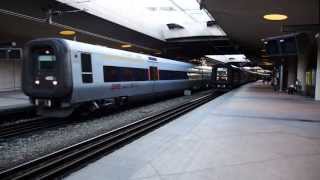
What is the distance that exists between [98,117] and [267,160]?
10485 millimetres

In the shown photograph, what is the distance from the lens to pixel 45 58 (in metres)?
14.6

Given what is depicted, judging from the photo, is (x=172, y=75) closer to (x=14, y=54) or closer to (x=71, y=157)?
(x=14, y=54)

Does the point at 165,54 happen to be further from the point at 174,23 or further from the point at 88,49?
the point at 88,49

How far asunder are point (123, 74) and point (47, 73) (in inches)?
175

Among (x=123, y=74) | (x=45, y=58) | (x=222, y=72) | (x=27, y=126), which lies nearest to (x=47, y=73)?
(x=45, y=58)

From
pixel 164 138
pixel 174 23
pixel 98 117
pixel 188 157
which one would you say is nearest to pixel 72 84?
pixel 98 117

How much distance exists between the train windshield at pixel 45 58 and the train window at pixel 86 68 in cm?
108

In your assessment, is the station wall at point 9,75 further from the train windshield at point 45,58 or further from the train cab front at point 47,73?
the train windshield at point 45,58

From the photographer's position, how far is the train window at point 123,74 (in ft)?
54.3

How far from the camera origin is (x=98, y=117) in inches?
658

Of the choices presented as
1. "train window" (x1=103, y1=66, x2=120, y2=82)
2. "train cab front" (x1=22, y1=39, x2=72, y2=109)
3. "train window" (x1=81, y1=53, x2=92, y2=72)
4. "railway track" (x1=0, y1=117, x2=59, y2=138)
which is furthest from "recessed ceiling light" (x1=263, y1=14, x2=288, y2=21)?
"railway track" (x1=0, y1=117, x2=59, y2=138)

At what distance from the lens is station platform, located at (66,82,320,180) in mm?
6422

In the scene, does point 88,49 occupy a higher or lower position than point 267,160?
higher

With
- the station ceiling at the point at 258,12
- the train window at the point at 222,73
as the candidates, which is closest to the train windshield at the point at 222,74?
the train window at the point at 222,73
